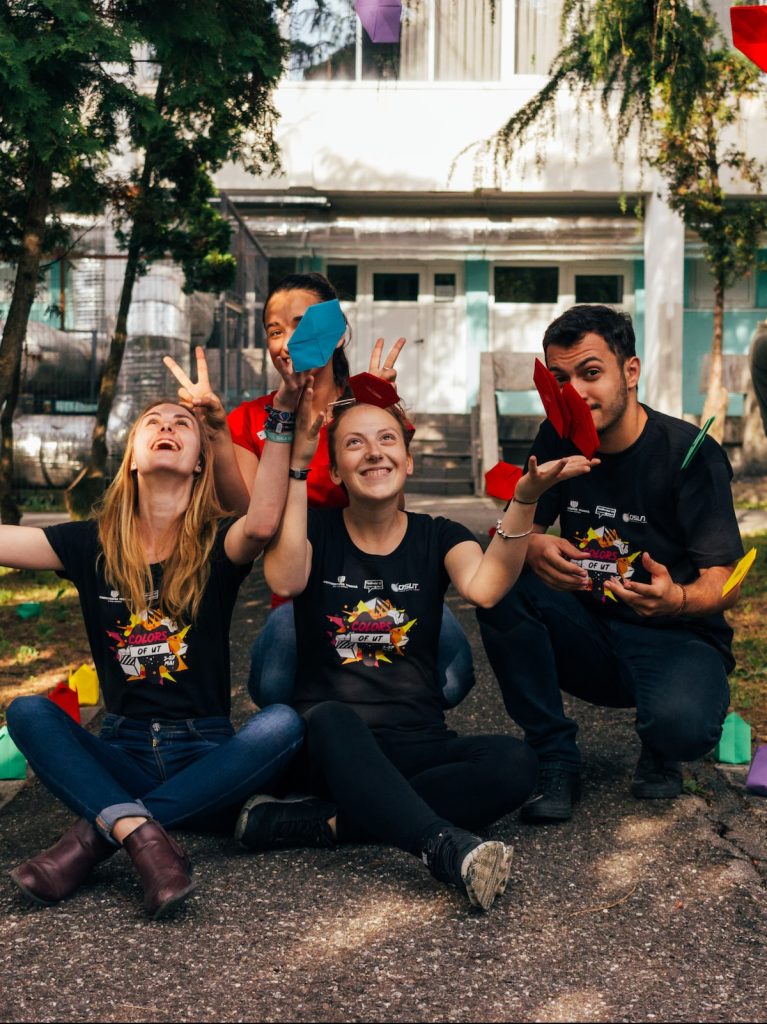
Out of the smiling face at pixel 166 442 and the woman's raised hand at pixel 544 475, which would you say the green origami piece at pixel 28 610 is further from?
the woman's raised hand at pixel 544 475

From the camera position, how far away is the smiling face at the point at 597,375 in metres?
3.55

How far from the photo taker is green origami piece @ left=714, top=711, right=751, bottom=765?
156 inches

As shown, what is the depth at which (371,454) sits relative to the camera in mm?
3324

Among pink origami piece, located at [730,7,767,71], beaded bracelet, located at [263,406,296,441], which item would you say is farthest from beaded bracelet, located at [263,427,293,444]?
pink origami piece, located at [730,7,767,71]

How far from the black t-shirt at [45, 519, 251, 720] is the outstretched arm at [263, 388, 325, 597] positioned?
0.46 ft

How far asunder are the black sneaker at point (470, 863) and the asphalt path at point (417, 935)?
2.8 inches

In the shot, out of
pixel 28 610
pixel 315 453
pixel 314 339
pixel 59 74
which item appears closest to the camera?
pixel 314 339

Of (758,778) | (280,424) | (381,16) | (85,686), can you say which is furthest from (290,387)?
(381,16)

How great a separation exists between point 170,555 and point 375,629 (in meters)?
0.59

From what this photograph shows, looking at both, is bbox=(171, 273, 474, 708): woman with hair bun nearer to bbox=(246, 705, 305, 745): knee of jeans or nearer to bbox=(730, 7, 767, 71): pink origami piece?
bbox=(246, 705, 305, 745): knee of jeans

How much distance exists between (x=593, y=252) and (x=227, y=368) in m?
7.38

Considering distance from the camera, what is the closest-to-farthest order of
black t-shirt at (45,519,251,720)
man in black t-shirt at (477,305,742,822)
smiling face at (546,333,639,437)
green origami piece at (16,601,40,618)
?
black t-shirt at (45,519,251,720), man in black t-shirt at (477,305,742,822), smiling face at (546,333,639,437), green origami piece at (16,601,40,618)

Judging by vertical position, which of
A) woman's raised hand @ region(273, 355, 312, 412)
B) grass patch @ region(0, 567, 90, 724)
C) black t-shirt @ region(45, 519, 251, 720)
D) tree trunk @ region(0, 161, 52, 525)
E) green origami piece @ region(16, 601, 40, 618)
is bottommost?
grass patch @ region(0, 567, 90, 724)

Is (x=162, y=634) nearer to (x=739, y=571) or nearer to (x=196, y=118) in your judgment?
(x=739, y=571)
